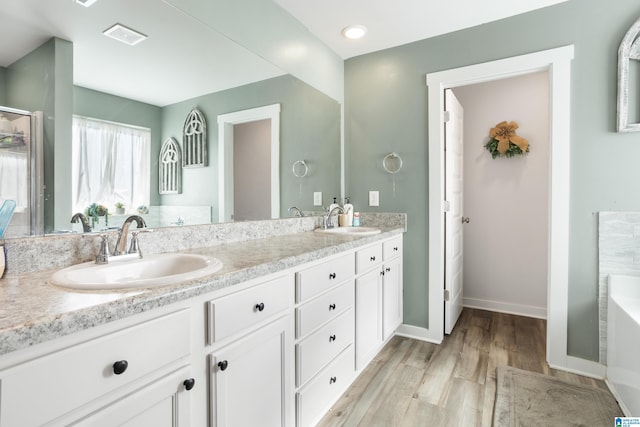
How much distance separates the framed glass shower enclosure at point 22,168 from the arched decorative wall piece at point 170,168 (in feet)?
1.43

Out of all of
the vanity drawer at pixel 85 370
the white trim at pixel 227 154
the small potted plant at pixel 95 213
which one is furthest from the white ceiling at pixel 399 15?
the vanity drawer at pixel 85 370

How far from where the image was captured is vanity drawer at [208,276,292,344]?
3.14 ft

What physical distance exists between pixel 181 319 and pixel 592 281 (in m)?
2.34

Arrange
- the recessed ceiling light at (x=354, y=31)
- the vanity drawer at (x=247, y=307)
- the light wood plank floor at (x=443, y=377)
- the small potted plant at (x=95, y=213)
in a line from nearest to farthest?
the vanity drawer at (x=247, y=307) < the small potted plant at (x=95, y=213) < the light wood plank floor at (x=443, y=377) < the recessed ceiling light at (x=354, y=31)

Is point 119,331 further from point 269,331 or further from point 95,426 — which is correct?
point 269,331

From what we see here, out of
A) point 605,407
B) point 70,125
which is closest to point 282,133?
point 70,125

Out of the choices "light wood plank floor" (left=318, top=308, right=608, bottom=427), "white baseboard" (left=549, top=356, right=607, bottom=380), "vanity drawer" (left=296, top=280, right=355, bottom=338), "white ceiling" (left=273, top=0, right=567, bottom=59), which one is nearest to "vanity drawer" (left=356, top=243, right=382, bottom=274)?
"vanity drawer" (left=296, top=280, right=355, bottom=338)

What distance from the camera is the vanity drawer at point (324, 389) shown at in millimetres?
1373

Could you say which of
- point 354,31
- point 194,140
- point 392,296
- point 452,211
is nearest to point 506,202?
point 452,211

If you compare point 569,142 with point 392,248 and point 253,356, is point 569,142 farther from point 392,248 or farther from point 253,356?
point 253,356

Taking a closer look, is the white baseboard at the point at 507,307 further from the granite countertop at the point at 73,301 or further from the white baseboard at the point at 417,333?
the granite countertop at the point at 73,301

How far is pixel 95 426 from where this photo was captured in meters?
0.68

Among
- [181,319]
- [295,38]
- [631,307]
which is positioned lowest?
[631,307]

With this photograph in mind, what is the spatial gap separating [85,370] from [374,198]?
2293 mm
